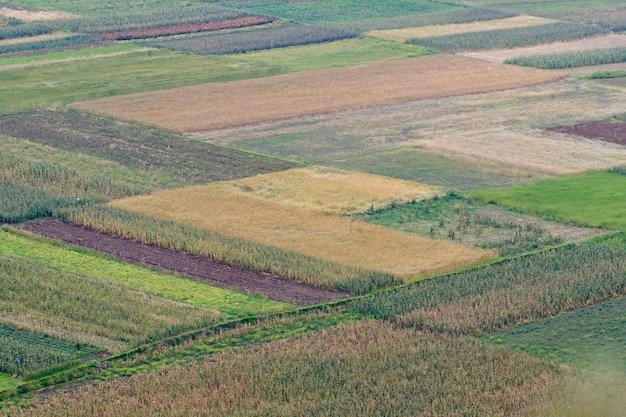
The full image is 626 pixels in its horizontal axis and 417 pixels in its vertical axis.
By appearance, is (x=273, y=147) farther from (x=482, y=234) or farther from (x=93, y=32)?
(x=93, y=32)

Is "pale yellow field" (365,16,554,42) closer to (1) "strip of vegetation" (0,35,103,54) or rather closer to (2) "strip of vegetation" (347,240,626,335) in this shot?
(1) "strip of vegetation" (0,35,103,54)

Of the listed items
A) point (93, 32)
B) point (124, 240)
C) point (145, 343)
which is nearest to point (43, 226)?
point (124, 240)

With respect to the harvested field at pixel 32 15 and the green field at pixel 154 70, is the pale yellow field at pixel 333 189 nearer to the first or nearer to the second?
the green field at pixel 154 70

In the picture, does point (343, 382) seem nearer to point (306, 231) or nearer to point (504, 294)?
point (504, 294)

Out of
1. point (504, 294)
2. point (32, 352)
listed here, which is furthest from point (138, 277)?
point (504, 294)

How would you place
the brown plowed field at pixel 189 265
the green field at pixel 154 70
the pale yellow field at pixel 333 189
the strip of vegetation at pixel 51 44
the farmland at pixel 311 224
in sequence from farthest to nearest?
the strip of vegetation at pixel 51 44 < the green field at pixel 154 70 < the pale yellow field at pixel 333 189 < the brown plowed field at pixel 189 265 < the farmland at pixel 311 224

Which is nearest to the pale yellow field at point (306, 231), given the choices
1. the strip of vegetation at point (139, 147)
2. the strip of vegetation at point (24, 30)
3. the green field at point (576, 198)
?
the strip of vegetation at point (139, 147)

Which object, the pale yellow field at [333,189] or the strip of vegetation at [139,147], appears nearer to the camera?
the pale yellow field at [333,189]

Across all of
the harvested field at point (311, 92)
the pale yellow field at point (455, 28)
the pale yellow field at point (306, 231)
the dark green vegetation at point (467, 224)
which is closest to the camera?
the pale yellow field at point (306, 231)
